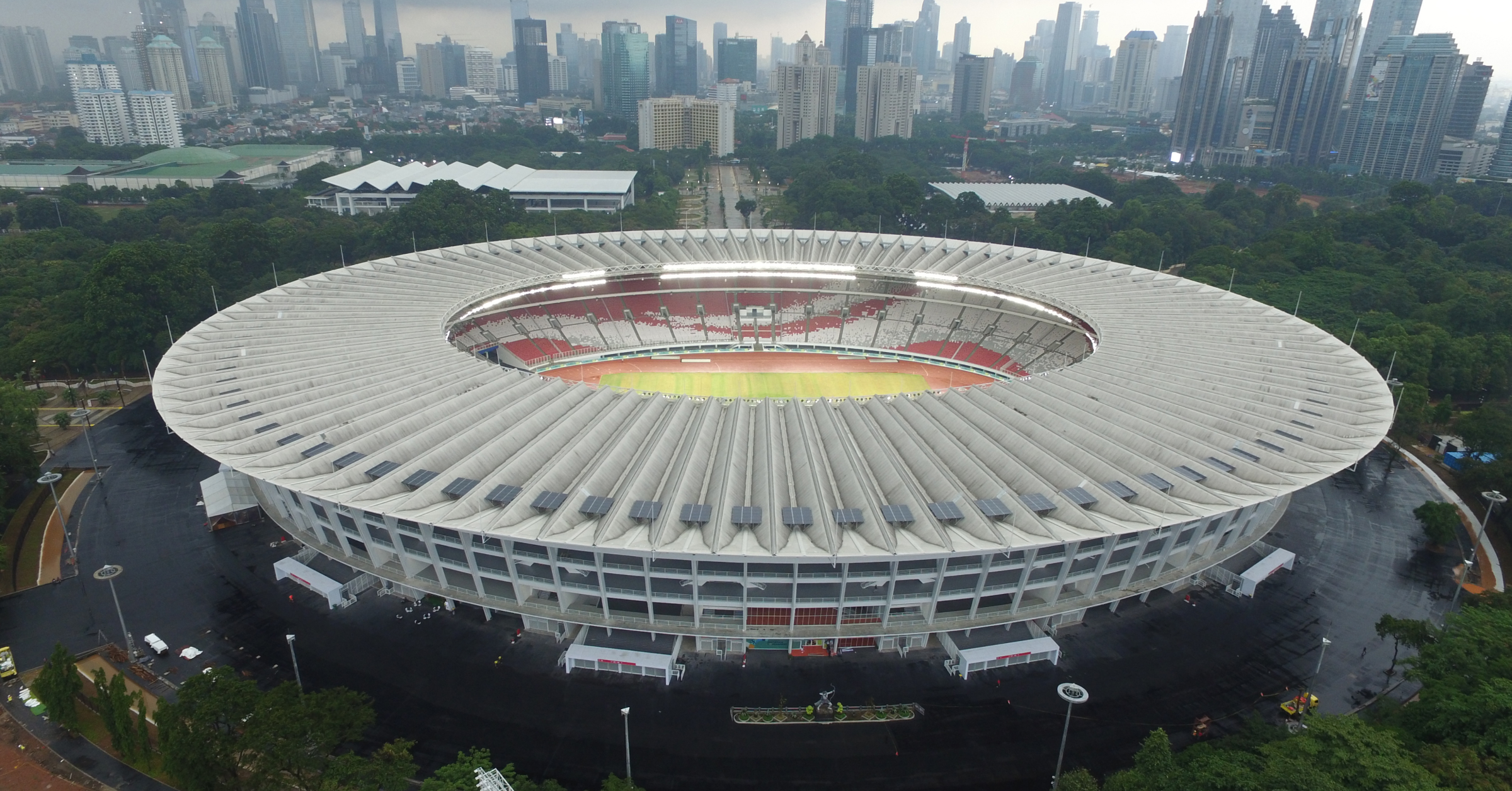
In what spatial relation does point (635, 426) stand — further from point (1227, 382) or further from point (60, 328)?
point (60, 328)

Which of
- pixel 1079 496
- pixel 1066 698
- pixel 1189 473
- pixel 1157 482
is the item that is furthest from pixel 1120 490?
pixel 1066 698

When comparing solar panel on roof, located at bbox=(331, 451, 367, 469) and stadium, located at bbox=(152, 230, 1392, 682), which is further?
solar panel on roof, located at bbox=(331, 451, 367, 469)

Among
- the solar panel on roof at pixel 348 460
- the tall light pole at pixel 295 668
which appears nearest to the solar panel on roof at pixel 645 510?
the solar panel on roof at pixel 348 460

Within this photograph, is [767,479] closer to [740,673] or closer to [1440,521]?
[740,673]

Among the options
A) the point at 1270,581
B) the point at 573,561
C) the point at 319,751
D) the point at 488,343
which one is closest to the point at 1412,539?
the point at 1270,581

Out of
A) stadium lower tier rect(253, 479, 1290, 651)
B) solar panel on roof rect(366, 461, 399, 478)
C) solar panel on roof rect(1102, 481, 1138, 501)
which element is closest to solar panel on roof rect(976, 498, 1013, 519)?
stadium lower tier rect(253, 479, 1290, 651)

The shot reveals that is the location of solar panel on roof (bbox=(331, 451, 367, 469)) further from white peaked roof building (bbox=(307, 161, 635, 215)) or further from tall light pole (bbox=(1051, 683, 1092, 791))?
white peaked roof building (bbox=(307, 161, 635, 215))
